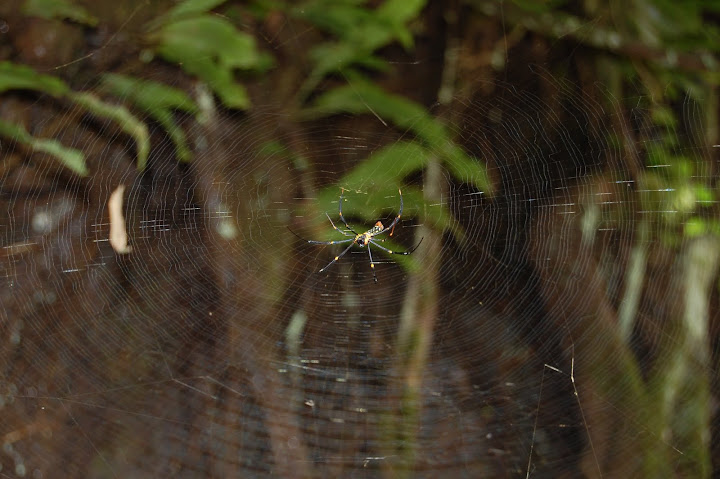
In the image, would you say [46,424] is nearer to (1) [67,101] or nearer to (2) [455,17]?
(1) [67,101]

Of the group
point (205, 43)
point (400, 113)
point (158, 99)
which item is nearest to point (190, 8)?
point (205, 43)

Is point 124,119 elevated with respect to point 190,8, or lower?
lower

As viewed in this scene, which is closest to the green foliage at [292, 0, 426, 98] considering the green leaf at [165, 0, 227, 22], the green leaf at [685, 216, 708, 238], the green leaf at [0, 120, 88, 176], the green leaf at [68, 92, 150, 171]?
the green leaf at [165, 0, 227, 22]

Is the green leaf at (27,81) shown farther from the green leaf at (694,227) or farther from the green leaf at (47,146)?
the green leaf at (694,227)

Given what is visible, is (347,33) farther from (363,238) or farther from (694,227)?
Result: (694,227)

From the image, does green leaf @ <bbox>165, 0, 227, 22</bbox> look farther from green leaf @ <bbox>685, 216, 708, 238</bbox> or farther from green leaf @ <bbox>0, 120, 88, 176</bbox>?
green leaf @ <bbox>685, 216, 708, 238</bbox>

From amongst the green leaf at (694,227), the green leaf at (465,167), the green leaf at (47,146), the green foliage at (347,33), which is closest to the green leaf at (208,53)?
the green foliage at (347,33)

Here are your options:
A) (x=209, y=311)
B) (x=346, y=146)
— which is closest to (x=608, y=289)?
(x=346, y=146)
